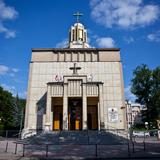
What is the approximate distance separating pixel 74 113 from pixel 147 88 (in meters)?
25.6

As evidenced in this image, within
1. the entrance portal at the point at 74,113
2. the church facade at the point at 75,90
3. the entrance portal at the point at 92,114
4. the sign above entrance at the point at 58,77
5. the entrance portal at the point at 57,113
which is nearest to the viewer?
the church facade at the point at 75,90

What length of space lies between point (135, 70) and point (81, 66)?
2319 centimetres

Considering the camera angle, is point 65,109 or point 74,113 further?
point 74,113

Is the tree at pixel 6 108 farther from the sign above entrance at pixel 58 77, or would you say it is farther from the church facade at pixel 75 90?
the sign above entrance at pixel 58 77

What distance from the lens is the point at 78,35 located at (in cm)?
4344

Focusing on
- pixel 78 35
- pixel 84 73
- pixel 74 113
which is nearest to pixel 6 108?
pixel 78 35

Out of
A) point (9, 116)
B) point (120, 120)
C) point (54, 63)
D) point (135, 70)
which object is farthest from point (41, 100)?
point (135, 70)

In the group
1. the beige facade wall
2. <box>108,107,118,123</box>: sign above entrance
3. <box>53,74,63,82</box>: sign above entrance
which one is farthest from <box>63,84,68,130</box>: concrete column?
<box>108,107,118,123</box>: sign above entrance

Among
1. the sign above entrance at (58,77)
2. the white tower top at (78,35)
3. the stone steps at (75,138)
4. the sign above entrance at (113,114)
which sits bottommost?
the stone steps at (75,138)

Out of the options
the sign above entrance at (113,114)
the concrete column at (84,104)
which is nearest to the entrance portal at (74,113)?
the concrete column at (84,104)

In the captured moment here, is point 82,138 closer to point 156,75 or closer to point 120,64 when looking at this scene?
point 120,64

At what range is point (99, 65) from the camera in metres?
32.6

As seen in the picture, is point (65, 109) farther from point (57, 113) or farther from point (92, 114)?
point (92, 114)

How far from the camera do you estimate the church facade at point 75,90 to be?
27719 mm
